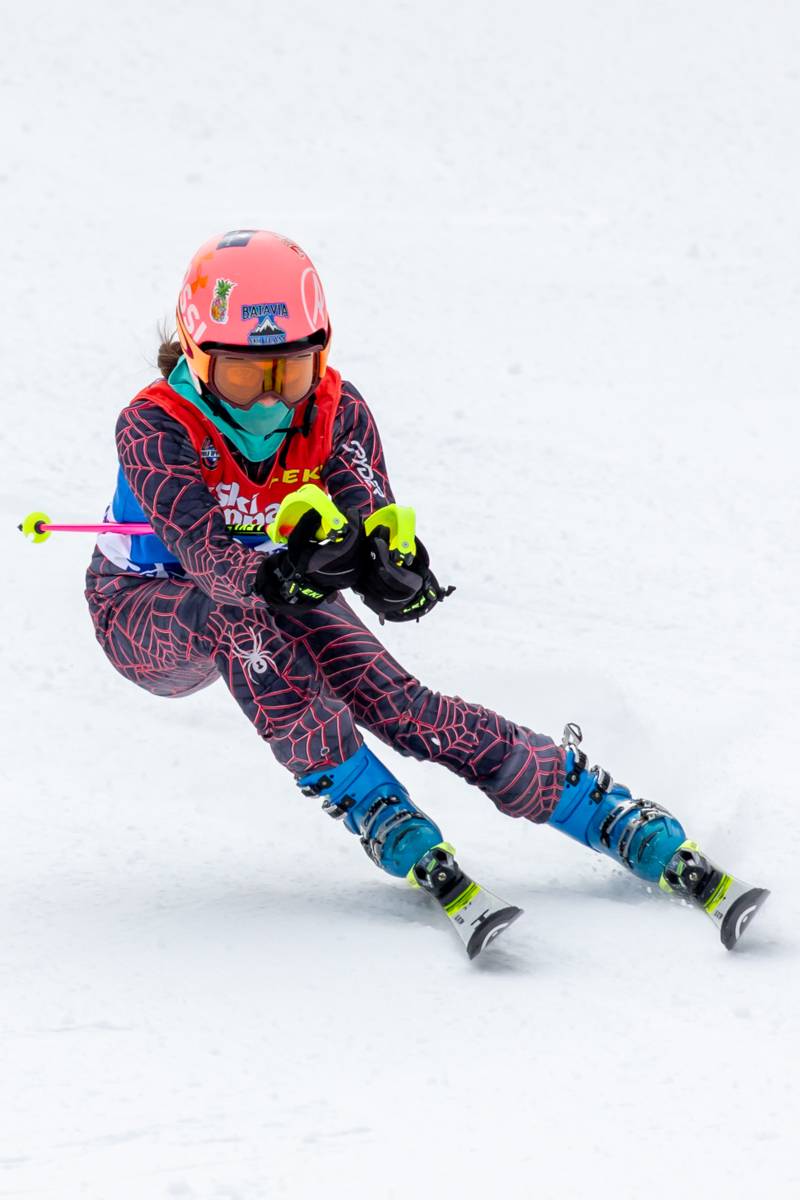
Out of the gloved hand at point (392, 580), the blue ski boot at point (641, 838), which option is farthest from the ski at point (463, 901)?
the gloved hand at point (392, 580)

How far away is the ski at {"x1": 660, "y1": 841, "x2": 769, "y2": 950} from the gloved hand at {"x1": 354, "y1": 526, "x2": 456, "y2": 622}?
0.88 metres

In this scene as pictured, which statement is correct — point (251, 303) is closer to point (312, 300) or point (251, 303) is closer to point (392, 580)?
point (312, 300)

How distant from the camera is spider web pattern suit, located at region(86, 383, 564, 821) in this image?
12.1 feet

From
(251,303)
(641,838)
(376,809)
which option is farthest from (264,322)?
(641,838)

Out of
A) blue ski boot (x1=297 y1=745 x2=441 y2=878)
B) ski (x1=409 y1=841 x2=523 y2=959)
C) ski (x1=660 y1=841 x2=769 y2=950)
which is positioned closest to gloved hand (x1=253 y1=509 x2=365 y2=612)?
blue ski boot (x1=297 y1=745 x2=441 y2=878)

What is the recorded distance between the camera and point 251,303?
373 cm

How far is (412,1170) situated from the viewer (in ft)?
8.66

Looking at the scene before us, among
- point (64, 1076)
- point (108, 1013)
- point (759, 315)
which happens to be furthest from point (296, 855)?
point (759, 315)

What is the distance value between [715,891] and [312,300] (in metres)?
1.71

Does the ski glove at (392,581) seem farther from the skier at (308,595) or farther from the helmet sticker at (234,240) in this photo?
the helmet sticker at (234,240)

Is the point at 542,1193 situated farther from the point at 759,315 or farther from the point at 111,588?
the point at 759,315

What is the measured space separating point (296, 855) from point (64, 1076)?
1.56m

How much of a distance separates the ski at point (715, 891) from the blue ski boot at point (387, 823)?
0.48 meters

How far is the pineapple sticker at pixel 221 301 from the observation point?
375 centimetres
